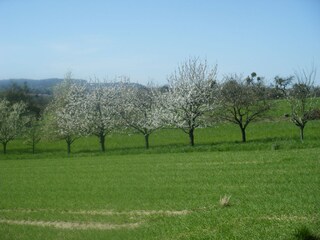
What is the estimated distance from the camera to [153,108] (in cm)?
5881

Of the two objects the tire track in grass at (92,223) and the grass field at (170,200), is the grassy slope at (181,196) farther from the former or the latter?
the tire track in grass at (92,223)

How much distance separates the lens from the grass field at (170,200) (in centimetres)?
1181

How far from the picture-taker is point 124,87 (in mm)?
65125

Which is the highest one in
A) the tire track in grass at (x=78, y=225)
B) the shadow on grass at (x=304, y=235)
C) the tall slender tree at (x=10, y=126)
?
the tall slender tree at (x=10, y=126)

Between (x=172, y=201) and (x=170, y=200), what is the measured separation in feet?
0.91

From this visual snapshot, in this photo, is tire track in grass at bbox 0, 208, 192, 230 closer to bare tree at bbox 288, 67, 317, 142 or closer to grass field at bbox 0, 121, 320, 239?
grass field at bbox 0, 121, 320, 239

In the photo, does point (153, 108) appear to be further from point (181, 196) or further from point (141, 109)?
point (181, 196)

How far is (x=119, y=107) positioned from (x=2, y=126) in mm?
20021

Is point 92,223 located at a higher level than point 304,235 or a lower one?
lower

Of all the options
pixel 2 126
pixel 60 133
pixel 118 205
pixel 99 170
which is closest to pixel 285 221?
pixel 118 205

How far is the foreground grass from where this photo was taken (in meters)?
11.8

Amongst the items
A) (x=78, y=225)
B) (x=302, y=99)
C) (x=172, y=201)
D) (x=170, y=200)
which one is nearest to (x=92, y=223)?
(x=78, y=225)

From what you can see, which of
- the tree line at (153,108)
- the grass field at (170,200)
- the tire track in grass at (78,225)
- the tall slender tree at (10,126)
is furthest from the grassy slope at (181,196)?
the tall slender tree at (10,126)

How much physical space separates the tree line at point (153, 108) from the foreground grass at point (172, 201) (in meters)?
22.9
